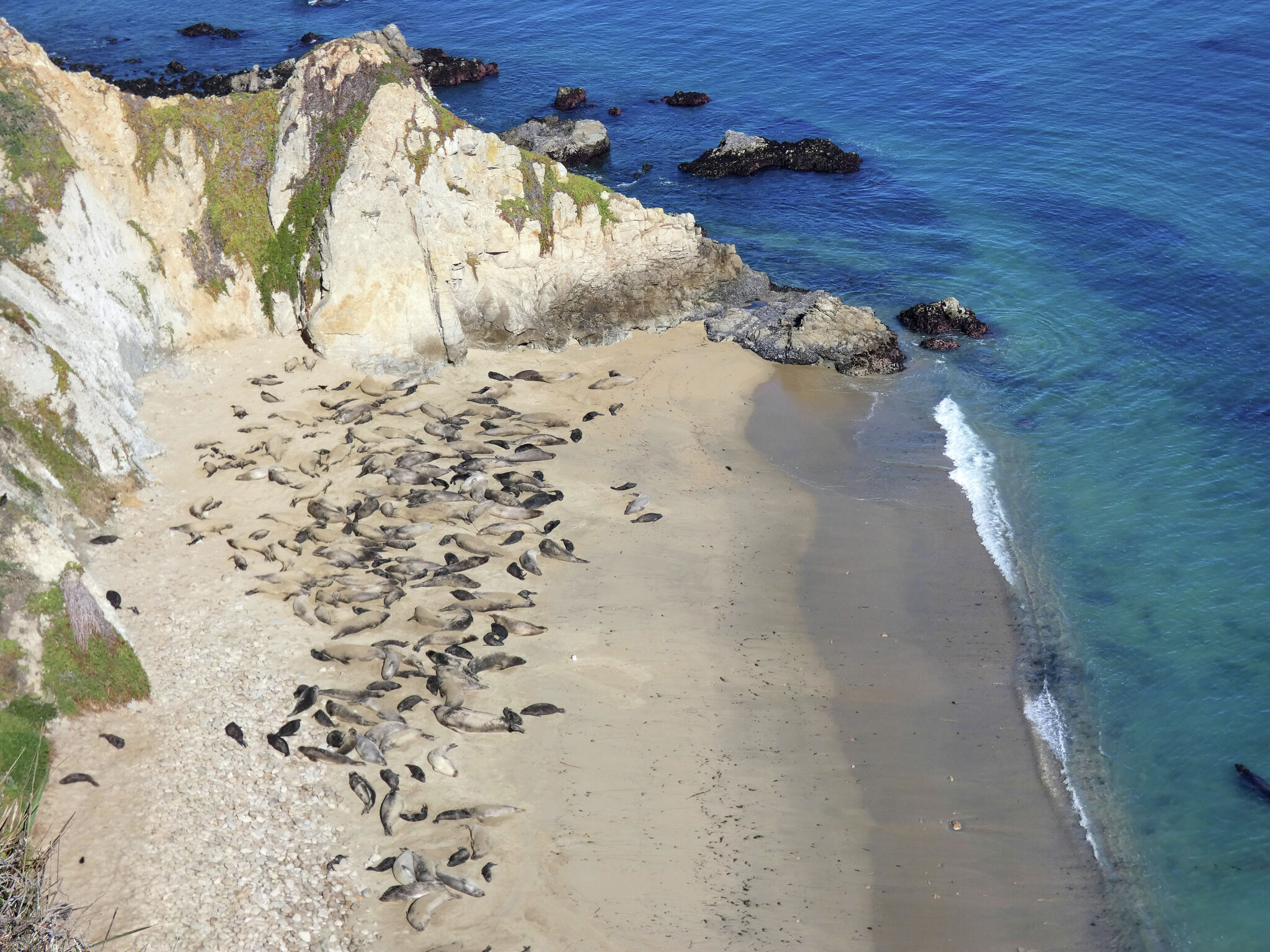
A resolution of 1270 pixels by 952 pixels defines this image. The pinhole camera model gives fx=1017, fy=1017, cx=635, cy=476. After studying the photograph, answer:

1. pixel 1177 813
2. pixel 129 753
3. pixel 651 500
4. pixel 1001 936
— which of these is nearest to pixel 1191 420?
pixel 1177 813

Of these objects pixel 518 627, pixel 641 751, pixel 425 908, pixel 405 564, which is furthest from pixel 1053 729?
pixel 405 564

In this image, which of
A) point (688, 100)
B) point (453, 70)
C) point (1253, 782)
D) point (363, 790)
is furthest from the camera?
point (453, 70)

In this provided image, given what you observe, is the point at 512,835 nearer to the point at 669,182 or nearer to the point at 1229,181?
the point at 669,182

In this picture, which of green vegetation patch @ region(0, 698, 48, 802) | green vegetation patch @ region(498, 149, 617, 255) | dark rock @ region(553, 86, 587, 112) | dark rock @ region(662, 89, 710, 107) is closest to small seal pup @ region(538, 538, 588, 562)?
green vegetation patch @ region(0, 698, 48, 802)

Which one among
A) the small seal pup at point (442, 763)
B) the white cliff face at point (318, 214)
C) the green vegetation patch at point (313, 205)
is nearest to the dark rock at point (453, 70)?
the white cliff face at point (318, 214)

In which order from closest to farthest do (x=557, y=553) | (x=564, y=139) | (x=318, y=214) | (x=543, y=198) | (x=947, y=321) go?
(x=557, y=553) → (x=318, y=214) → (x=543, y=198) → (x=947, y=321) → (x=564, y=139)

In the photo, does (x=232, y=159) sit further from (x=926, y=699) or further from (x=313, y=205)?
(x=926, y=699)

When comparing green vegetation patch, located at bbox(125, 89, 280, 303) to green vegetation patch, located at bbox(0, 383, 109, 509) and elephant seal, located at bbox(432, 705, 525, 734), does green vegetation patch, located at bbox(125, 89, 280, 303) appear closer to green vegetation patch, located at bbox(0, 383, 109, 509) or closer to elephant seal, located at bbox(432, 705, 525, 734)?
green vegetation patch, located at bbox(0, 383, 109, 509)
